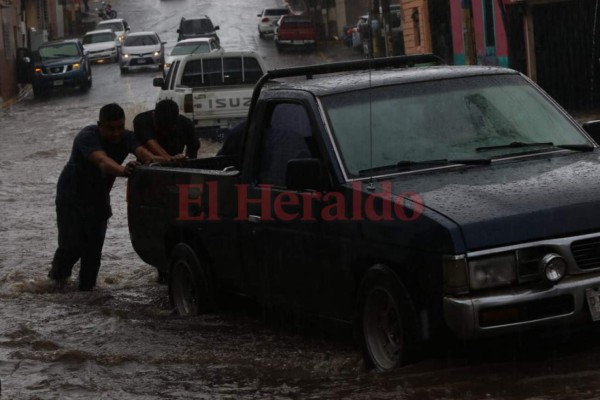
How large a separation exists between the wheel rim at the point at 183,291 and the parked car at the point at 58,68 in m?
37.7

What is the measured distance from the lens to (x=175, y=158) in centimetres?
1046

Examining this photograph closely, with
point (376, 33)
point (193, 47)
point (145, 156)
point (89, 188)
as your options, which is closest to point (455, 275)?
point (145, 156)

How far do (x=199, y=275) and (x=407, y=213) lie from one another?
2953 millimetres

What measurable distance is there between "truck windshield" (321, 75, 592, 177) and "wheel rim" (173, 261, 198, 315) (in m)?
2.32

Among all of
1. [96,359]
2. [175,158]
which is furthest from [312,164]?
[175,158]

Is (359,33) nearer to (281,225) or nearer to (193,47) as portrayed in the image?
(193,47)

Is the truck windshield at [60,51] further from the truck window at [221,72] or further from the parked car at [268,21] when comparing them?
the truck window at [221,72]

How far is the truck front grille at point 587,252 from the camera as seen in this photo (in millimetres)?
6359

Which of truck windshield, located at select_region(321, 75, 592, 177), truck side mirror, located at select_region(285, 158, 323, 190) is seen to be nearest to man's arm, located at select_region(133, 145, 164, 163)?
truck windshield, located at select_region(321, 75, 592, 177)

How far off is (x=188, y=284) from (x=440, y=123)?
110 inches

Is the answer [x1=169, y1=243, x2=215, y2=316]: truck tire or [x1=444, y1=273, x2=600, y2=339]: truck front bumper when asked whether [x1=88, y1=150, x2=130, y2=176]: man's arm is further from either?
[x1=444, y1=273, x2=600, y2=339]: truck front bumper

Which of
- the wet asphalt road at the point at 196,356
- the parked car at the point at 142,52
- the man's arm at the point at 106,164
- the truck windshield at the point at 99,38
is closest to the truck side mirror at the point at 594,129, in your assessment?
the wet asphalt road at the point at 196,356

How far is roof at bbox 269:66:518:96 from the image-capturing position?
782 centimetres

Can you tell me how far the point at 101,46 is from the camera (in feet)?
189
